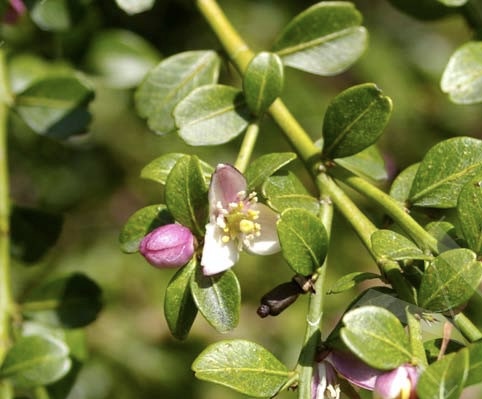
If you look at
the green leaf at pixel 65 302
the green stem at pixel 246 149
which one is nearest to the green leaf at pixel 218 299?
the green stem at pixel 246 149

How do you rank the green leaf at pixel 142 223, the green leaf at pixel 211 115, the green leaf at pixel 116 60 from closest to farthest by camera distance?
the green leaf at pixel 142 223 < the green leaf at pixel 211 115 < the green leaf at pixel 116 60

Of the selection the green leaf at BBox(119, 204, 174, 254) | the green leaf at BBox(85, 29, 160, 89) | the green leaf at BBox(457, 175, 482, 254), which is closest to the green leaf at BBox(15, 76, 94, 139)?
the green leaf at BBox(85, 29, 160, 89)

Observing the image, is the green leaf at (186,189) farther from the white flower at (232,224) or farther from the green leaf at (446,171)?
the green leaf at (446,171)

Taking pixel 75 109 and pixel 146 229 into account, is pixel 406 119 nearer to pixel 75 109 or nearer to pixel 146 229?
pixel 75 109

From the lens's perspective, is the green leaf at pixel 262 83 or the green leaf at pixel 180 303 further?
the green leaf at pixel 262 83

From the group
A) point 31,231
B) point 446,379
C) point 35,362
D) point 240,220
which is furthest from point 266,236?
point 31,231

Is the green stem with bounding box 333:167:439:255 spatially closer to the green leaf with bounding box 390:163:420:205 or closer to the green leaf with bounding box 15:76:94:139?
the green leaf with bounding box 390:163:420:205

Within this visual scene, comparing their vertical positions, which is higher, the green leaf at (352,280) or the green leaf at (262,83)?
the green leaf at (262,83)
